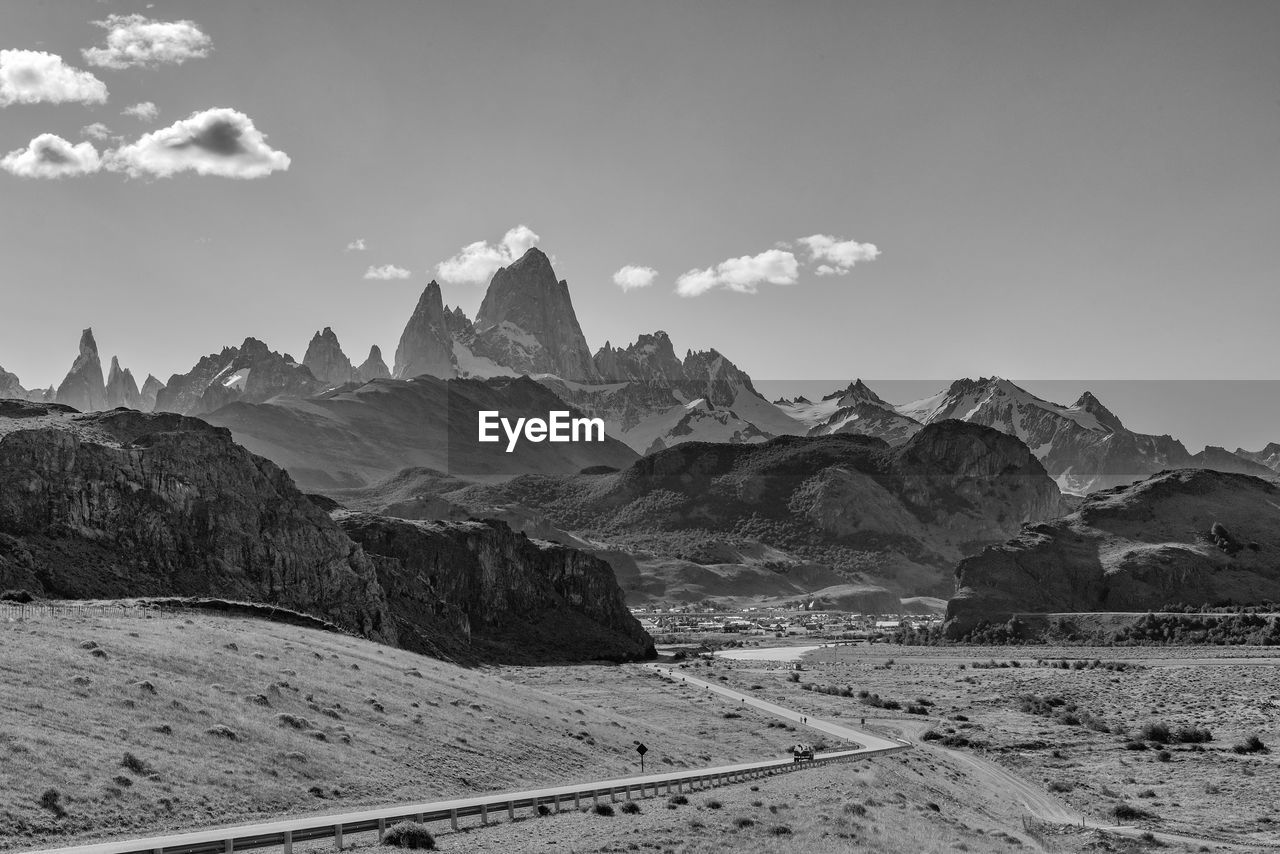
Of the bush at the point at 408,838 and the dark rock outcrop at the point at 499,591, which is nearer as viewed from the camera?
the bush at the point at 408,838

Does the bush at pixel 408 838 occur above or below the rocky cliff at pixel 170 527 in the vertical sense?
below

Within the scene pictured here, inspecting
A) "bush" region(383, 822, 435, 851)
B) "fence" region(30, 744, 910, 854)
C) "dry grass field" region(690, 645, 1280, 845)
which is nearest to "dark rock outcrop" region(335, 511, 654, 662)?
"dry grass field" region(690, 645, 1280, 845)

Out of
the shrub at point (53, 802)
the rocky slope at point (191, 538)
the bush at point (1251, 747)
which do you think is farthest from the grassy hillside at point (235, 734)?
the bush at point (1251, 747)

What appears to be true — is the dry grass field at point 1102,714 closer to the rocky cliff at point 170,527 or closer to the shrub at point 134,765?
the rocky cliff at point 170,527

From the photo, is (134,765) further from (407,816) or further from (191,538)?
(191,538)

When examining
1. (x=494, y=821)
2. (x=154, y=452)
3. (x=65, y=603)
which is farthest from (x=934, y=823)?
(x=154, y=452)

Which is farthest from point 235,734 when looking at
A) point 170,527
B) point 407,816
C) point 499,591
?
point 499,591

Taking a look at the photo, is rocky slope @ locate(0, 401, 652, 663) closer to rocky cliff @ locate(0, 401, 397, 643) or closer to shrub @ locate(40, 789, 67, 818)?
rocky cliff @ locate(0, 401, 397, 643)
